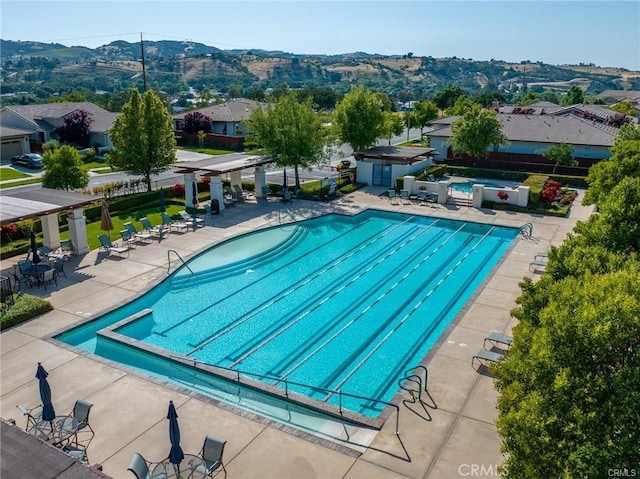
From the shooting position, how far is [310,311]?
1884cm

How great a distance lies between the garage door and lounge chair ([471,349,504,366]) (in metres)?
54.4

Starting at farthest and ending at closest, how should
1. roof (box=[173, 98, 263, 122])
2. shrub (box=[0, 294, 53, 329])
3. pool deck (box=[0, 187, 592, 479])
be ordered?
1. roof (box=[173, 98, 263, 122])
2. shrub (box=[0, 294, 53, 329])
3. pool deck (box=[0, 187, 592, 479])

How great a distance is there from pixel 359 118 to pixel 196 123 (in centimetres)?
3030

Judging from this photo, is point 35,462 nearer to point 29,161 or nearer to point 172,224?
point 172,224

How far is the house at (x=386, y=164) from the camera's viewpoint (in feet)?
122

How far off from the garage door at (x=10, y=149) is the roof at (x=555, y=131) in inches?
1701

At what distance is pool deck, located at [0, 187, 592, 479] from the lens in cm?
1054

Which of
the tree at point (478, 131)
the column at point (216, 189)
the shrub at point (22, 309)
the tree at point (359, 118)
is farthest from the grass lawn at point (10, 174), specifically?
the tree at point (478, 131)

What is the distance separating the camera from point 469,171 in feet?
140

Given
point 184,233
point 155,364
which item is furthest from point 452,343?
point 184,233

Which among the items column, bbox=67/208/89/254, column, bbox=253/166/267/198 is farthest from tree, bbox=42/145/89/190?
column, bbox=253/166/267/198

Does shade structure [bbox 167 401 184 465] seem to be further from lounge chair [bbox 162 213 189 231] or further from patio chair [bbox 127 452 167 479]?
lounge chair [bbox 162 213 189 231]

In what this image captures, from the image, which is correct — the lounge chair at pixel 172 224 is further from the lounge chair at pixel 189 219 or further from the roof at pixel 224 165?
the roof at pixel 224 165

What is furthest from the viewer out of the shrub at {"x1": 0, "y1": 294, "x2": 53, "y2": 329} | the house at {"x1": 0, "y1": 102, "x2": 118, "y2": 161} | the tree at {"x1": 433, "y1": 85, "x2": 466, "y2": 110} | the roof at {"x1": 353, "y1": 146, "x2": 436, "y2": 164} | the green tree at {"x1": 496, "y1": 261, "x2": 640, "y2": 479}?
the tree at {"x1": 433, "y1": 85, "x2": 466, "y2": 110}
